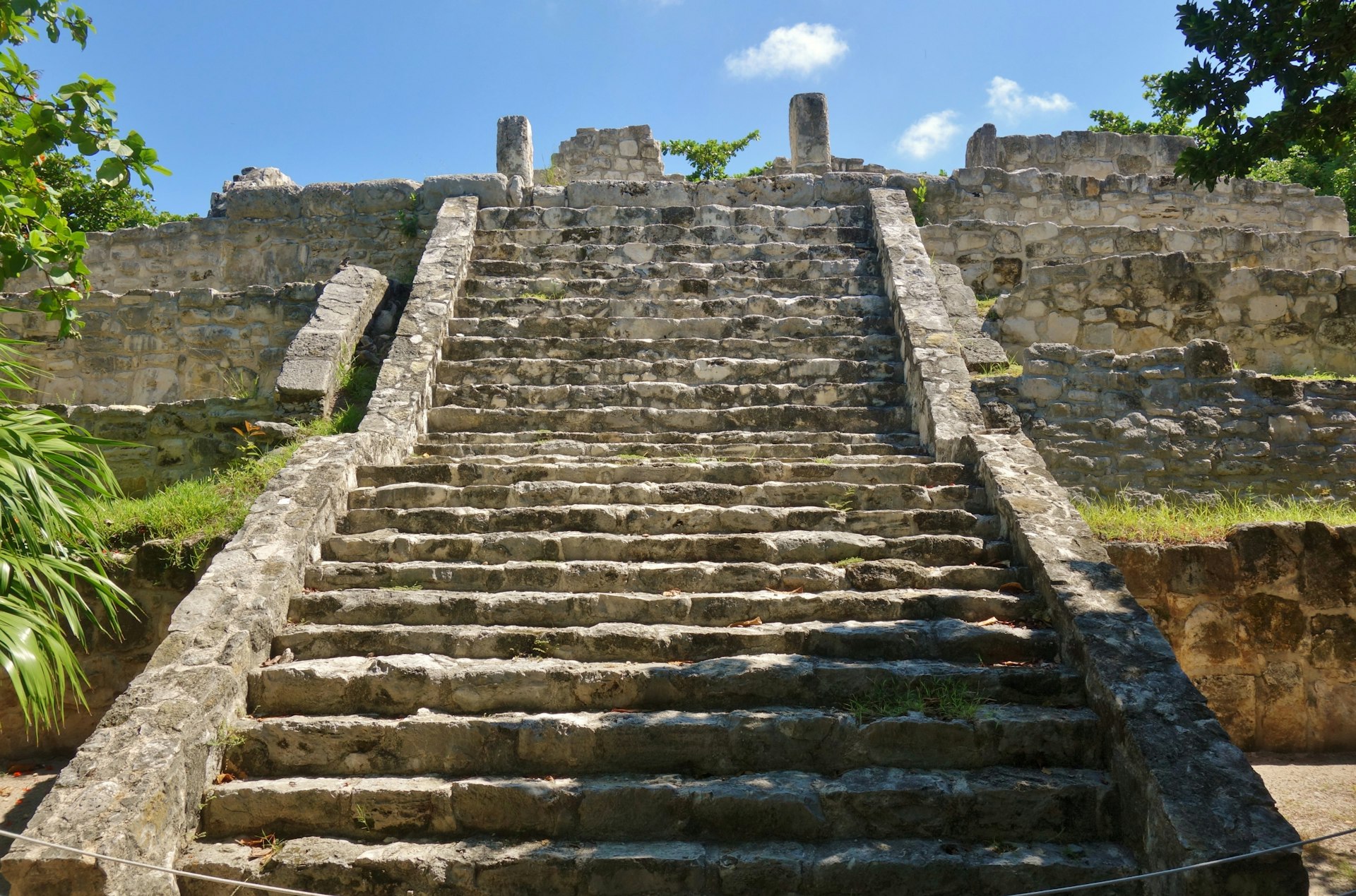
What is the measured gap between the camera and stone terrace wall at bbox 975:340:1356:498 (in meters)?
6.45

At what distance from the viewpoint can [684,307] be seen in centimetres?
784

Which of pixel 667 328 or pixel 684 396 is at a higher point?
pixel 667 328

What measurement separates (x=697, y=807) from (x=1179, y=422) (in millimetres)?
4699

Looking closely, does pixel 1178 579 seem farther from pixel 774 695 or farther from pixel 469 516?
pixel 469 516

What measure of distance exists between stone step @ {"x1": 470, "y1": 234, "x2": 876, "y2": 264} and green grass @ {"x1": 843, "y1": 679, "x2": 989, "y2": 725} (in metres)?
5.17

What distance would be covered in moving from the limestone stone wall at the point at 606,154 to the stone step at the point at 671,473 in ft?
34.9

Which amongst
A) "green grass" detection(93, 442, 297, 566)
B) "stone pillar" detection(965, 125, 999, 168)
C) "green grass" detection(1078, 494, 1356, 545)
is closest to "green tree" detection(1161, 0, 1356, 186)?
"green grass" detection(1078, 494, 1356, 545)

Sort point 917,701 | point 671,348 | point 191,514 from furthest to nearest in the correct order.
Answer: point 671,348, point 191,514, point 917,701

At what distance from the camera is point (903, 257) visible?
8.00m

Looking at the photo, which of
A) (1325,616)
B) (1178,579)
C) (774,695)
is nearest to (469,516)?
(774,695)

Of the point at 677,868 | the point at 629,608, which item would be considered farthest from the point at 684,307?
the point at 677,868

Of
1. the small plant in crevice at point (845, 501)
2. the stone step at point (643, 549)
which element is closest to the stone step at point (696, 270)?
the small plant in crevice at point (845, 501)

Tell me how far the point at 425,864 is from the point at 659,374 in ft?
14.1

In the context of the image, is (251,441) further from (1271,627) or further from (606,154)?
(606,154)
